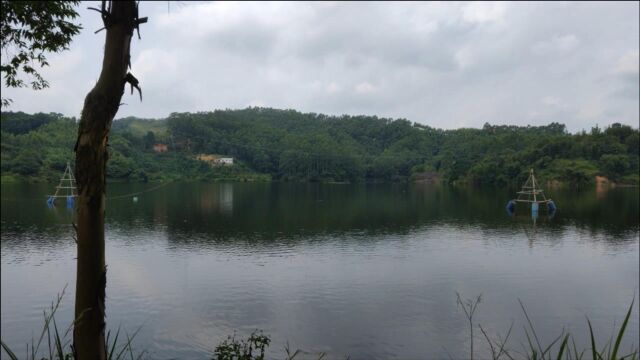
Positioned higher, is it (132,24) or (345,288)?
(132,24)

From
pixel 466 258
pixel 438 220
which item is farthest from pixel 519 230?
pixel 466 258

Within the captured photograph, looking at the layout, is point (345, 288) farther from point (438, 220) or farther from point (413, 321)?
point (438, 220)

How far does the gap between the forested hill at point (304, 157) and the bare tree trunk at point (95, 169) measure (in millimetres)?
103107

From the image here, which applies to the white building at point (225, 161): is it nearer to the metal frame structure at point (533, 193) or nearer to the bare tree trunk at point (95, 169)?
the metal frame structure at point (533, 193)

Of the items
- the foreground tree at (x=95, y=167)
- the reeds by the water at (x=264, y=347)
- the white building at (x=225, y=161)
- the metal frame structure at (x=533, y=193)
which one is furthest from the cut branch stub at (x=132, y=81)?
the white building at (x=225, y=161)

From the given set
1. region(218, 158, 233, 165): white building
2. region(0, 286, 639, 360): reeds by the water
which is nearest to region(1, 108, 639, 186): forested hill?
region(218, 158, 233, 165): white building

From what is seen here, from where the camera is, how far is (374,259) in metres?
35.9

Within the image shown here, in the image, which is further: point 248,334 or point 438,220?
point 438,220

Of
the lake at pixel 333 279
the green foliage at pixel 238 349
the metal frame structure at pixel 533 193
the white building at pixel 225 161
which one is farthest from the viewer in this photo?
the white building at pixel 225 161

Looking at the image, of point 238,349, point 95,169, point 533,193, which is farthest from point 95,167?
point 533,193

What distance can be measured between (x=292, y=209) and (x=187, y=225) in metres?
21.2

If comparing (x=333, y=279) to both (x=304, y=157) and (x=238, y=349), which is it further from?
(x=304, y=157)

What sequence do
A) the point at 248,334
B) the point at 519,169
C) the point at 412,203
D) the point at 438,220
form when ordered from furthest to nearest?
the point at 519,169 < the point at 412,203 < the point at 438,220 < the point at 248,334

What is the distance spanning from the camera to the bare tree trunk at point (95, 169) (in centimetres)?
397
